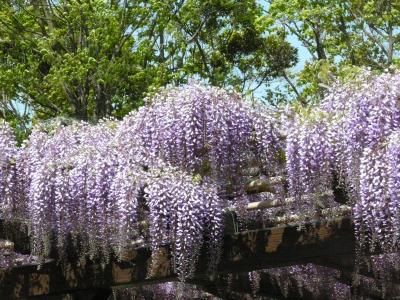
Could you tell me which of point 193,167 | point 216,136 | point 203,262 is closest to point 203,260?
point 203,262

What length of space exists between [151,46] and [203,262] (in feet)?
31.9

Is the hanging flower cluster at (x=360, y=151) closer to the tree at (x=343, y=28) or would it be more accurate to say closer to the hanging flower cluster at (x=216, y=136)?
the hanging flower cluster at (x=216, y=136)

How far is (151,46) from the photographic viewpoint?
15680 mm

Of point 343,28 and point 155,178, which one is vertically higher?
point 343,28

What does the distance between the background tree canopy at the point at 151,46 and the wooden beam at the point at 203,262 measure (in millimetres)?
5978

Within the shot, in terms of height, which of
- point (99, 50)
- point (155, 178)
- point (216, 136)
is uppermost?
point (99, 50)

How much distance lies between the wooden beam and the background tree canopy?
598 cm

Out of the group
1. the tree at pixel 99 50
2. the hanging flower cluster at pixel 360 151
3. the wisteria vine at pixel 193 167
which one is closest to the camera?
the hanging flower cluster at pixel 360 151

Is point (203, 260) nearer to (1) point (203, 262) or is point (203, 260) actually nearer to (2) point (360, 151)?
(1) point (203, 262)

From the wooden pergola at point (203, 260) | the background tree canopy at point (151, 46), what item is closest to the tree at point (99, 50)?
the background tree canopy at point (151, 46)

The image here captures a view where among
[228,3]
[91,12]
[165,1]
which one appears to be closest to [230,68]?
[228,3]

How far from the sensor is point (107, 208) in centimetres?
658

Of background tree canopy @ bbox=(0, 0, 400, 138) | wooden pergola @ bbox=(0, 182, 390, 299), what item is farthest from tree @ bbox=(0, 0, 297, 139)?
wooden pergola @ bbox=(0, 182, 390, 299)

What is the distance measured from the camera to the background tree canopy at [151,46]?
47.4 ft
